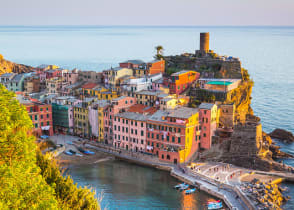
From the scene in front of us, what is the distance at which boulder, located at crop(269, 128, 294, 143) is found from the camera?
66525 millimetres

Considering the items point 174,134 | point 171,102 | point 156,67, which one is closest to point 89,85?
point 156,67

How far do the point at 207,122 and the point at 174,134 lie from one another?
538 cm

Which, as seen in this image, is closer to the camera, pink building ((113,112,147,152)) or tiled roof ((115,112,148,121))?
tiled roof ((115,112,148,121))

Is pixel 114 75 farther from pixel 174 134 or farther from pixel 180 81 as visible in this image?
pixel 174 134

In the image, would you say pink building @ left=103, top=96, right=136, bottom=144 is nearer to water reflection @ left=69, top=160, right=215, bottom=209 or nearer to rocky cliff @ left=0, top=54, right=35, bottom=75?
water reflection @ left=69, top=160, right=215, bottom=209

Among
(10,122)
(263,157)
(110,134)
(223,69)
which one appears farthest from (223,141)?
(10,122)

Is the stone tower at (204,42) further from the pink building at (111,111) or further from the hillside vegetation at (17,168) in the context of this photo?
the hillside vegetation at (17,168)

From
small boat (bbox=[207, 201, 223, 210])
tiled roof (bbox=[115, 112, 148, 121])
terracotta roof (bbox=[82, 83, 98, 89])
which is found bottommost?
small boat (bbox=[207, 201, 223, 210])

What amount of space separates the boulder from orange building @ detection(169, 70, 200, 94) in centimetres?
1706

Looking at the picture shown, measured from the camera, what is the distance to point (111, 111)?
59562mm

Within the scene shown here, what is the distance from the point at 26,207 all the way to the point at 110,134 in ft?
151

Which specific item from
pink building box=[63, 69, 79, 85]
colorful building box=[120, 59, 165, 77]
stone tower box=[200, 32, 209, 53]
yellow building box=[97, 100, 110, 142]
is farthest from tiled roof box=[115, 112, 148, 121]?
stone tower box=[200, 32, 209, 53]

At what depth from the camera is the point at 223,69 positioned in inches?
3000

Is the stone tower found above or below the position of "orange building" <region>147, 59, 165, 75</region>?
above
